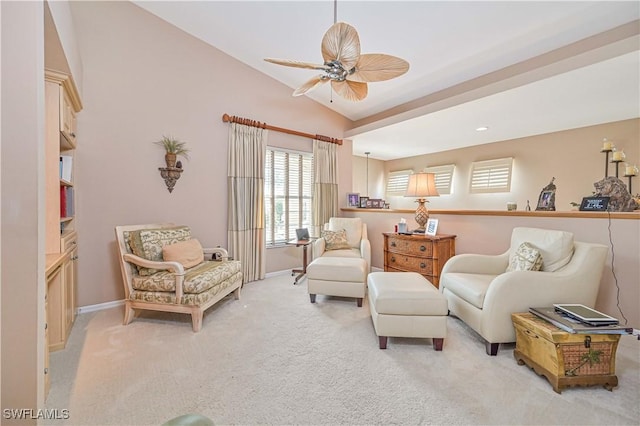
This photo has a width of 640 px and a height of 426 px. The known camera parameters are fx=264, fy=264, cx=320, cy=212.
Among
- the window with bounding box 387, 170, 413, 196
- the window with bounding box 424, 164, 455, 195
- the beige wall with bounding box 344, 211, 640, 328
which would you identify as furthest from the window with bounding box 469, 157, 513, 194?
the beige wall with bounding box 344, 211, 640, 328

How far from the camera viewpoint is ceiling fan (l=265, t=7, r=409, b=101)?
183cm

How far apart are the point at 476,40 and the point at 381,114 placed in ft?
6.17

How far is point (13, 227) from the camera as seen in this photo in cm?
115

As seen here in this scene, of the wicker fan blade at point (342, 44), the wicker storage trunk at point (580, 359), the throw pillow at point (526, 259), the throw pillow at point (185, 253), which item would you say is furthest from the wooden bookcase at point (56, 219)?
the throw pillow at point (526, 259)

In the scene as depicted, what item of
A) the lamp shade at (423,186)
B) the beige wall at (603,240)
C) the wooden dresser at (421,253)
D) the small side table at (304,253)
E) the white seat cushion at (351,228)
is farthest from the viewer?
the white seat cushion at (351,228)

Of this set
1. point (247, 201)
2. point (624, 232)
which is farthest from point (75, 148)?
point (624, 232)

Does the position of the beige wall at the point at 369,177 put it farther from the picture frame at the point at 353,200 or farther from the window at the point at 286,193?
the window at the point at 286,193

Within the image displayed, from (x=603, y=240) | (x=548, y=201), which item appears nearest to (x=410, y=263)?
(x=548, y=201)

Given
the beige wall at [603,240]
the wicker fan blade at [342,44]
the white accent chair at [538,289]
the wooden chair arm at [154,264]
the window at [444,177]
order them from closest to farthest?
1. the wicker fan blade at [342,44]
2. the white accent chair at [538,289]
3. the beige wall at [603,240]
4. the wooden chair arm at [154,264]
5. the window at [444,177]

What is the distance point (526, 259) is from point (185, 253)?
3.20 m

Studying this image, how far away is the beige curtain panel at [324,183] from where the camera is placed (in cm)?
470

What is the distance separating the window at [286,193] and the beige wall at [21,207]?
10.0ft

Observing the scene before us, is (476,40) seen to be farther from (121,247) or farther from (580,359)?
(121,247)

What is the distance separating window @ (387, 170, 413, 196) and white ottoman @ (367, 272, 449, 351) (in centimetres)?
494
